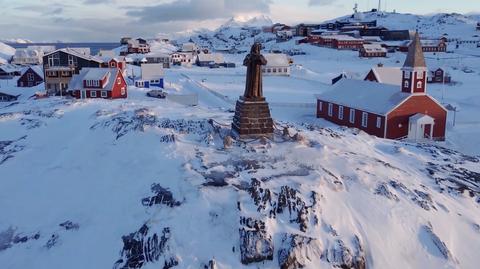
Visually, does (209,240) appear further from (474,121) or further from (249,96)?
(474,121)

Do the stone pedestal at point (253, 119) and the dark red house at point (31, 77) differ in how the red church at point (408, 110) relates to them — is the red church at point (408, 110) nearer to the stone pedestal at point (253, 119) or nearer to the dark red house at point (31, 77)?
the stone pedestal at point (253, 119)

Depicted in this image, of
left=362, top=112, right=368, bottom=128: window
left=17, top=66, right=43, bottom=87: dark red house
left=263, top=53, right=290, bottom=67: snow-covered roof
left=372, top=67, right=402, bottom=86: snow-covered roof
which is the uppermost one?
left=263, top=53, right=290, bottom=67: snow-covered roof

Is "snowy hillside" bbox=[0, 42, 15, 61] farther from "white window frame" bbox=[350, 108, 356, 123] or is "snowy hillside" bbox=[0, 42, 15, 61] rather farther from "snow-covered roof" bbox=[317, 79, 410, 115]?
"white window frame" bbox=[350, 108, 356, 123]

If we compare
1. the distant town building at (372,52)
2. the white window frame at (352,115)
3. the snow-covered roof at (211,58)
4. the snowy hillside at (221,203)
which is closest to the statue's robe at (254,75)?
the snowy hillside at (221,203)

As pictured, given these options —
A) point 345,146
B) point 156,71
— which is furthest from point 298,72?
point 345,146

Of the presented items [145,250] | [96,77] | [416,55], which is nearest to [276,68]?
[96,77]

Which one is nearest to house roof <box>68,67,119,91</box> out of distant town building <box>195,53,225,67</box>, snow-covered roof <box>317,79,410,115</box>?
snow-covered roof <box>317,79,410,115</box>

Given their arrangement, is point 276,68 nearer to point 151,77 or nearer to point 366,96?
point 151,77
